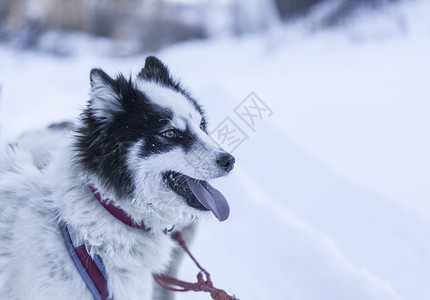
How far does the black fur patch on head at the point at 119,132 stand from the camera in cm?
188

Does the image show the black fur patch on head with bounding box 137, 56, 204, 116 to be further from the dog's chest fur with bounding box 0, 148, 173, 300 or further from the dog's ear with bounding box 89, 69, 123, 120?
the dog's chest fur with bounding box 0, 148, 173, 300

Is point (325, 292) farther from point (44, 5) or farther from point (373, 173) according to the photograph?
point (44, 5)

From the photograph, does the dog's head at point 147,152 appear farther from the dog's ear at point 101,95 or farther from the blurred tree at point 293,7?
the blurred tree at point 293,7

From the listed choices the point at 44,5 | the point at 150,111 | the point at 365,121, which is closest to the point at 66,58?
the point at 44,5

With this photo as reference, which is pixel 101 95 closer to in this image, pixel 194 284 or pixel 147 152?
pixel 147 152

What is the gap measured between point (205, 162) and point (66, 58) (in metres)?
13.6

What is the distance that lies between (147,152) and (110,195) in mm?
295

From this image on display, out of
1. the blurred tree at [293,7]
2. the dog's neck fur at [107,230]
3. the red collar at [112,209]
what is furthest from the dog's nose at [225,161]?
the blurred tree at [293,7]

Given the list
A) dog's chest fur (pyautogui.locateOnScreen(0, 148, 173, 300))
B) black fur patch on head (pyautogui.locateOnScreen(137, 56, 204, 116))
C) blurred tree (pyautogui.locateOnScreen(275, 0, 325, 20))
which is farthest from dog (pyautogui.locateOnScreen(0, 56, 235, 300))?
blurred tree (pyautogui.locateOnScreen(275, 0, 325, 20))

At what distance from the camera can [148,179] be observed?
6.39 feet

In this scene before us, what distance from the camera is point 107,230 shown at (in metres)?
1.84

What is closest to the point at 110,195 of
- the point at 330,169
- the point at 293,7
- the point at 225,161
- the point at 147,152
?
the point at 147,152

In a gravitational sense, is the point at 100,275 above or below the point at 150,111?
below

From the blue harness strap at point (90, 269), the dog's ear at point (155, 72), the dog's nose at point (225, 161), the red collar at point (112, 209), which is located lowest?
the blue harness strap at point (90, 269)
